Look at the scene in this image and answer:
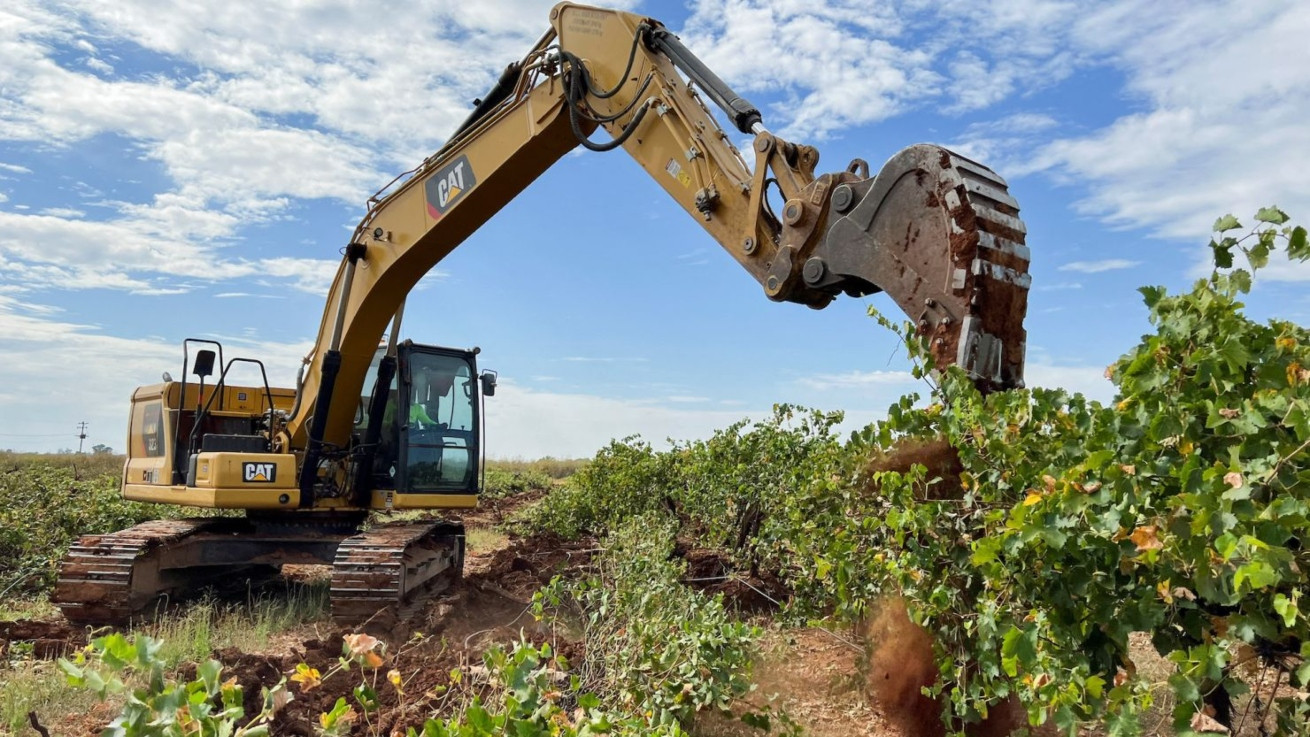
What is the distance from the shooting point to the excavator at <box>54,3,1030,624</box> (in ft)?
15.3

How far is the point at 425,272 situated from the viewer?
9.60m

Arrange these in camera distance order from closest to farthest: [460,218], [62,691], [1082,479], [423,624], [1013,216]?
[1082,479]
[1013,216]
[62,691]
[423,624]
[460,218]

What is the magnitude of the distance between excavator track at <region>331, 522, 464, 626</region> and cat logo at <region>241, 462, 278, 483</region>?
111 cm

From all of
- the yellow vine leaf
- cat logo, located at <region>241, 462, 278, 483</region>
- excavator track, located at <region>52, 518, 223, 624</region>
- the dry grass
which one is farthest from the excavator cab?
the dry grass

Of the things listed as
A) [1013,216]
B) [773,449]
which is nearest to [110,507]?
[773,449]

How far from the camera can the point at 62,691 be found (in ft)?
20.6

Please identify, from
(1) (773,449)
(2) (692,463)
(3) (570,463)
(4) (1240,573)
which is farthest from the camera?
(3) (570,463)

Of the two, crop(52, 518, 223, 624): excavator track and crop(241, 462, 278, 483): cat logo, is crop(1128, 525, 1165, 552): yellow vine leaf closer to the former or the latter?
crop(241, 462, 278, 483): cat logo

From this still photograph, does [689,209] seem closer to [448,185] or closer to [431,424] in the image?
[448,185]

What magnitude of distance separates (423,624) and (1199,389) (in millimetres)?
6596

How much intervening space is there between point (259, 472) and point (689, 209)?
17.7 feet

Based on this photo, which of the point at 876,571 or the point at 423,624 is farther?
the point at 423,624

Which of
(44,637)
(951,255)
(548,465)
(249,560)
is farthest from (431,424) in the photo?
(548,465)

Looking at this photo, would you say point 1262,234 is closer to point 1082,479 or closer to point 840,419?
point 1082,479
